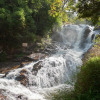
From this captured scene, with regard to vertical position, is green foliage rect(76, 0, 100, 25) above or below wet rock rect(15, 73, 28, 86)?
above

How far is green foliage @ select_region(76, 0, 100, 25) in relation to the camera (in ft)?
13.2

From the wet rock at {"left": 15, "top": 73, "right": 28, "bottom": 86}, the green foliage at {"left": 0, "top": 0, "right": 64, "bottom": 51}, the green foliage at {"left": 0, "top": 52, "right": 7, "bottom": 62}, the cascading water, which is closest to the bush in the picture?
the cascading water

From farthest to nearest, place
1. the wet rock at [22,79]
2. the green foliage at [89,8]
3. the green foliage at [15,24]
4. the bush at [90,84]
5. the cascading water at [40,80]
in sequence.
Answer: the green foliage at [15,24]
the wet rock at [22,79]
the cascading water at [40,80]
the green foliage at [89,8]
the bush at [90,84]

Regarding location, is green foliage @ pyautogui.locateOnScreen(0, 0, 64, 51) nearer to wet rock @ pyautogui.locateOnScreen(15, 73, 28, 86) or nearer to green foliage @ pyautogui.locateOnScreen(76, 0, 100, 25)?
wet rock @ pyautogui.locateOnScreen(15, 73, 28, 86)

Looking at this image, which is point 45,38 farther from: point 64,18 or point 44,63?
point 64,18

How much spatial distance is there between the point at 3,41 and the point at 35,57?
4.53 meters

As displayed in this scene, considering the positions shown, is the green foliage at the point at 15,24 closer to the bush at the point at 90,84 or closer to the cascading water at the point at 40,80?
the cascading water at the point at 40,80

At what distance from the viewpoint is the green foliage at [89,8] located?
4023 millimetres

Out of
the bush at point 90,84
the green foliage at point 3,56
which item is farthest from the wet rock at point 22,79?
the green foliage at point 3,56

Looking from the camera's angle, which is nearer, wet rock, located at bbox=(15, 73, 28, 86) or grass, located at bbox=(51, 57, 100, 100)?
grass, located at bbox=(51, 57, 100, 100)

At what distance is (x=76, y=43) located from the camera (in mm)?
19547

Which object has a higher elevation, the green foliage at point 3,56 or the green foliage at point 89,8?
the green foliage at point 3,56

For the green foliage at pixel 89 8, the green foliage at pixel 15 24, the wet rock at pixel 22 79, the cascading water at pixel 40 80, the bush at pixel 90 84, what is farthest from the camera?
the green foliage at pixel 15 24

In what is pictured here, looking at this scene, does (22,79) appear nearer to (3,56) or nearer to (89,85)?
(89,85)
